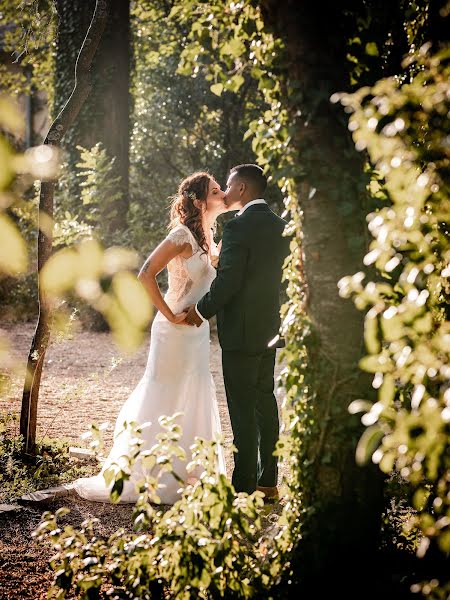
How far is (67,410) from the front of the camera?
7.23 meters

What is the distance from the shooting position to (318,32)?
2.63 metres

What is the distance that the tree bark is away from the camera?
15.2 ft

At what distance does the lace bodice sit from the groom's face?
0.37 m

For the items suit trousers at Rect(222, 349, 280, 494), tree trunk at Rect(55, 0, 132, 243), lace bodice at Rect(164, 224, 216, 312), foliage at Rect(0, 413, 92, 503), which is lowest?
foliage at Rect(0, 413, 92, 503)

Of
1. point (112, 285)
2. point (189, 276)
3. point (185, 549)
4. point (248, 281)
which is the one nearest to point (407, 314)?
point (112, 285)

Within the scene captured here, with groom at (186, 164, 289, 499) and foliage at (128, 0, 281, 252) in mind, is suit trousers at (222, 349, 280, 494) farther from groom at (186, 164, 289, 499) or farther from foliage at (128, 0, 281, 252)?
foliage at (128, 0, 281, 252)

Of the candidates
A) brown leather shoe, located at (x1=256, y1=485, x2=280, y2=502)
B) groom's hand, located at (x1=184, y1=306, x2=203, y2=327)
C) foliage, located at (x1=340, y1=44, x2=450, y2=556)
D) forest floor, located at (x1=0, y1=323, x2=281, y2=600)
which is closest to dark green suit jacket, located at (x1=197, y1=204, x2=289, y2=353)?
groom's hand, located at (x1=184, y1=306, x2=203, y2=327)

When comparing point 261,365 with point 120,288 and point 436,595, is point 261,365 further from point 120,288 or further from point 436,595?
point 120,288

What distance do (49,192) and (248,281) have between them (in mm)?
1502

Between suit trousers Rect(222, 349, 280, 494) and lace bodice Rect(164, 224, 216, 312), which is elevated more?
lace bodice Rect(164, 224, 216, 312)

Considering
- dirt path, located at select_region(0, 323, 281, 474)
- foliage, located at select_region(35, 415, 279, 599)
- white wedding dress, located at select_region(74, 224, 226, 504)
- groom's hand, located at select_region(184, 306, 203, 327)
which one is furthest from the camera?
dirt path, located at select_region(0, 323, 281, 474)

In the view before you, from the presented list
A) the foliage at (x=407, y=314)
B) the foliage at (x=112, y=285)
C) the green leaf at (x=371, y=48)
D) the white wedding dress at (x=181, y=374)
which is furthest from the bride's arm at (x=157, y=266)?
the foliage at (x=112, y=285)

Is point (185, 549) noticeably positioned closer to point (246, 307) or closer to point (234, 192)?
point (246, 307)

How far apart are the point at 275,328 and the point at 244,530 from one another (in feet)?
6.92
